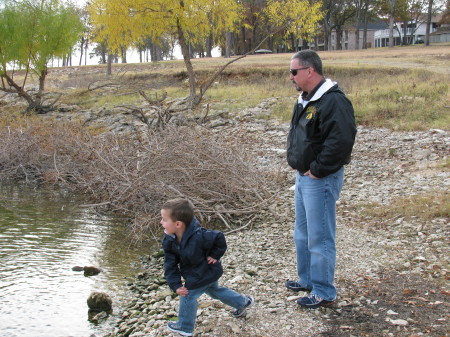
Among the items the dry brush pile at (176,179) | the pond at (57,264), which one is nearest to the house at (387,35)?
the dry brush pile at (176,179)

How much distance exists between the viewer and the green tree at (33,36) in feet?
76.7

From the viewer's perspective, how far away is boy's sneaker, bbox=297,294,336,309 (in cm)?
444

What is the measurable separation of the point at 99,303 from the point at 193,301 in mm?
1728

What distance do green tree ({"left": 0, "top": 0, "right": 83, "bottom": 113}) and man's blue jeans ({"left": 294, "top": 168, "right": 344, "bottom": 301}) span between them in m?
21.0

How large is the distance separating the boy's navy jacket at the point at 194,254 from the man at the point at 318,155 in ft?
2.90

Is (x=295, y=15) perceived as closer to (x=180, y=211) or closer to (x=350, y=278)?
(x=350, y=278)

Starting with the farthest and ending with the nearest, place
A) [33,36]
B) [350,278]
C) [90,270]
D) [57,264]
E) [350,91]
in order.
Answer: [33,36] → [350,91] → [57,264] → [90,270] → [350,278]

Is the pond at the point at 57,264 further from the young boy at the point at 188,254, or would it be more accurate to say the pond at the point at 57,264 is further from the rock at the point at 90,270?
the young boy at the point at 188,254

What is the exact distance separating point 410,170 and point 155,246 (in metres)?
5.32

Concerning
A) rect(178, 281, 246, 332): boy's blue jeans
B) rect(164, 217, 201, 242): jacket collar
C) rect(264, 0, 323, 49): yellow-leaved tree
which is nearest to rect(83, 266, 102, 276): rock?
rect(178, 281, 246, 332): boy's blue jeans

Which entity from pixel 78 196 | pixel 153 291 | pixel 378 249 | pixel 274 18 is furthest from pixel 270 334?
pixel 274 18

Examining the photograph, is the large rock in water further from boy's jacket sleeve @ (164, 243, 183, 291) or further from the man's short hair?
the man's short hair

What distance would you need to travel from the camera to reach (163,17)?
20.1m

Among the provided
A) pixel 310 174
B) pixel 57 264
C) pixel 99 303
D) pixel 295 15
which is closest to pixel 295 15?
pixel 295 15
